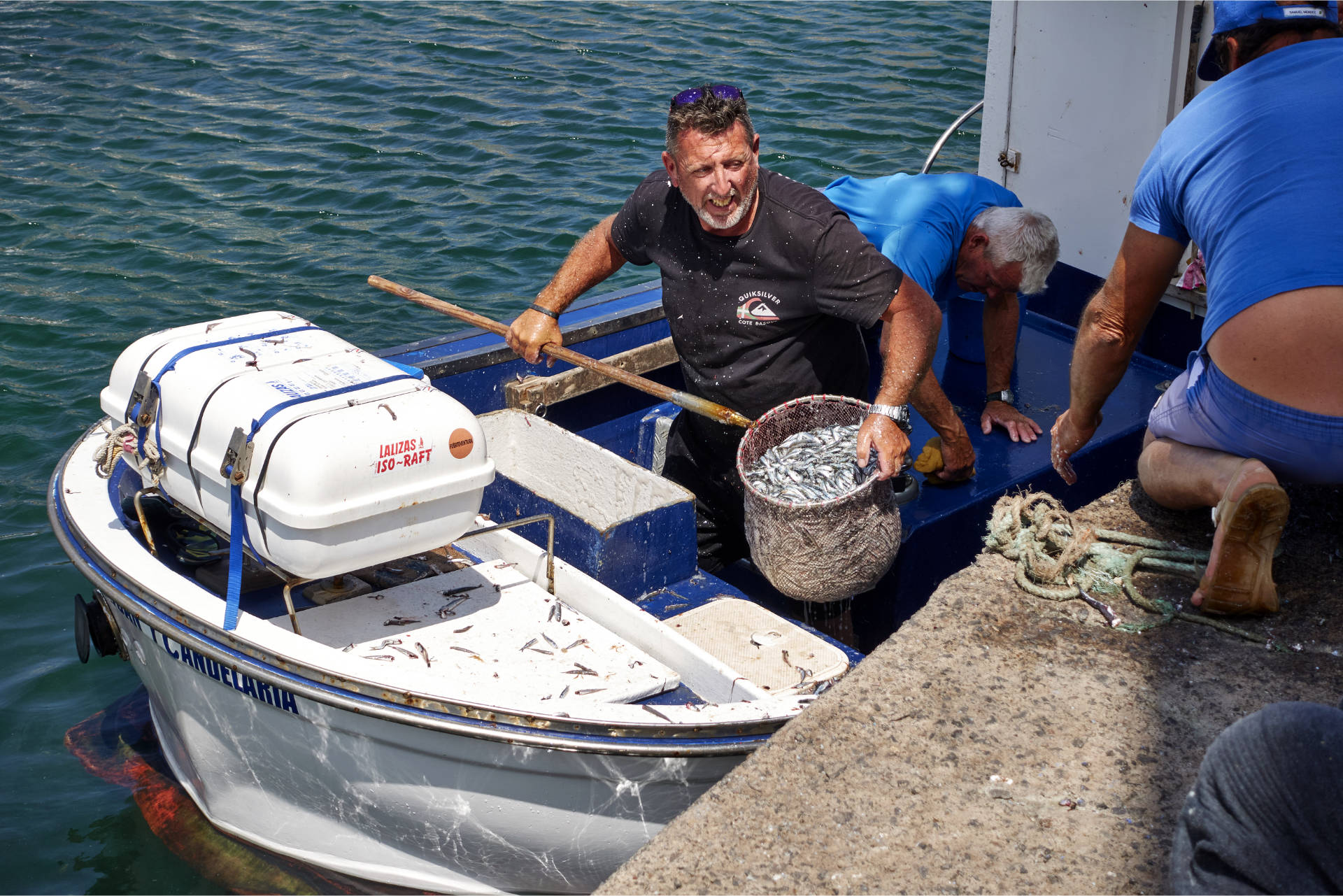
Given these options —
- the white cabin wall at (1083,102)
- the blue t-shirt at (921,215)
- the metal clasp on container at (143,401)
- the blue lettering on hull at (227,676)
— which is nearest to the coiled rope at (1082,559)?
the blue t-shirt at (921,215)

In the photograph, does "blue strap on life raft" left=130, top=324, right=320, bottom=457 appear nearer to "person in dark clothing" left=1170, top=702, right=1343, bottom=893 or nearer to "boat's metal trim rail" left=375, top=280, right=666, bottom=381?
"boat's metal trim rail" left=375, top=280, right=666, bottom=381

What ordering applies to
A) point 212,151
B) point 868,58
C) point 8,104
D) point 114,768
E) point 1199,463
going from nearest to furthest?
point 1199,463, point 114,768, point 212,151, point 8,104, point 868,58

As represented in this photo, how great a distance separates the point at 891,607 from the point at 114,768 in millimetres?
2992

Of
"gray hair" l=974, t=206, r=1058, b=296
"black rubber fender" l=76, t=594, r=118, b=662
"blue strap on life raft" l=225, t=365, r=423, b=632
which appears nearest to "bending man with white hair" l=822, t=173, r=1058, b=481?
"gray hair" l=974, t=206, r=1058, b=296

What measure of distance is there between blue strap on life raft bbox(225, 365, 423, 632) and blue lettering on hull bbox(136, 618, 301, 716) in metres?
0.17

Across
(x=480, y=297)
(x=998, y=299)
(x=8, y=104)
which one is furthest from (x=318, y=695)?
(x=8, y=104)

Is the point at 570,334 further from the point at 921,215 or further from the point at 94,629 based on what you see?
the point at 94,629

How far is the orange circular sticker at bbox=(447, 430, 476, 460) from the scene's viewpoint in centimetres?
325

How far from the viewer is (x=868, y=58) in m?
12.0

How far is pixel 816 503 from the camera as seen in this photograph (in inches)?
124

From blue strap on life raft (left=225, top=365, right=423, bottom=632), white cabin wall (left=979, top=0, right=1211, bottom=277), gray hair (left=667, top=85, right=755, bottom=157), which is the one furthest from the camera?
white cabin wall (left=979, top=0, right=1211, bottom=277)

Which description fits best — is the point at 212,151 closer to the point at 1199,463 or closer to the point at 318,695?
the point at 318,695

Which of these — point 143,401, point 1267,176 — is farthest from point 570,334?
point 1267,176

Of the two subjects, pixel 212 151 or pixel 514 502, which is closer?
pixel 514 502
